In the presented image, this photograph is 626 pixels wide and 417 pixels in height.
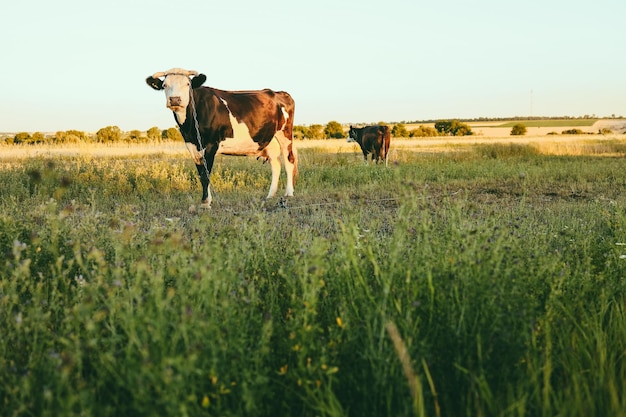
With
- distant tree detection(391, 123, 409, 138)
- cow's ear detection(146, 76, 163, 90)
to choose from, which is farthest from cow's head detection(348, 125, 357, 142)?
distant tree detection(391, 123, 409, 138)

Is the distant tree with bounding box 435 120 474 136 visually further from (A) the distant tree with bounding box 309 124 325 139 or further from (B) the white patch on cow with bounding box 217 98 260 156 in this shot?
(B) the white patch on cow with bounding box 217 98 260 156

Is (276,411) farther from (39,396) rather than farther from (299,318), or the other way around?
(39,396)

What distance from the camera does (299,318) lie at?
259 centimetres

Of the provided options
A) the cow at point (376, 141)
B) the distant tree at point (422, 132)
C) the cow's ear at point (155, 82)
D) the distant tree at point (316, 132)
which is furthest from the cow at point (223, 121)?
the distant tree at point (422, 132)

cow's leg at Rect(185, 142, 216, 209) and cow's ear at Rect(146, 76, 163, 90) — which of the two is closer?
cow's ear at Rect(146, 76, 163, 90)

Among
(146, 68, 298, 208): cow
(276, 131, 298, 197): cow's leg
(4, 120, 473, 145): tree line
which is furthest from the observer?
(4, 120, 473, 145): tree line

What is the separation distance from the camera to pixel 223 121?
32.3 ft

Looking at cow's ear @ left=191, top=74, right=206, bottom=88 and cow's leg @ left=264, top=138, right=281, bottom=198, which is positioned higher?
cow's ear @ left=191, top=74, right=206, bottom=88

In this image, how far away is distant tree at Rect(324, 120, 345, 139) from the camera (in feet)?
195

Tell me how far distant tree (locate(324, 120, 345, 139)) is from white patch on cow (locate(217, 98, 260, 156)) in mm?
48557

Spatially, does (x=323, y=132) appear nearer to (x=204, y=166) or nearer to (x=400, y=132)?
(x=400, y=132)

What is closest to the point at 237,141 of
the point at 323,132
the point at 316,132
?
the point at 316,132

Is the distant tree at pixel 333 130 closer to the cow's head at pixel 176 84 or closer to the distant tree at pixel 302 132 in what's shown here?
the distant tree at pixel 302 132

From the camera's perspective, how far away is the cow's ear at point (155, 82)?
9.25m
